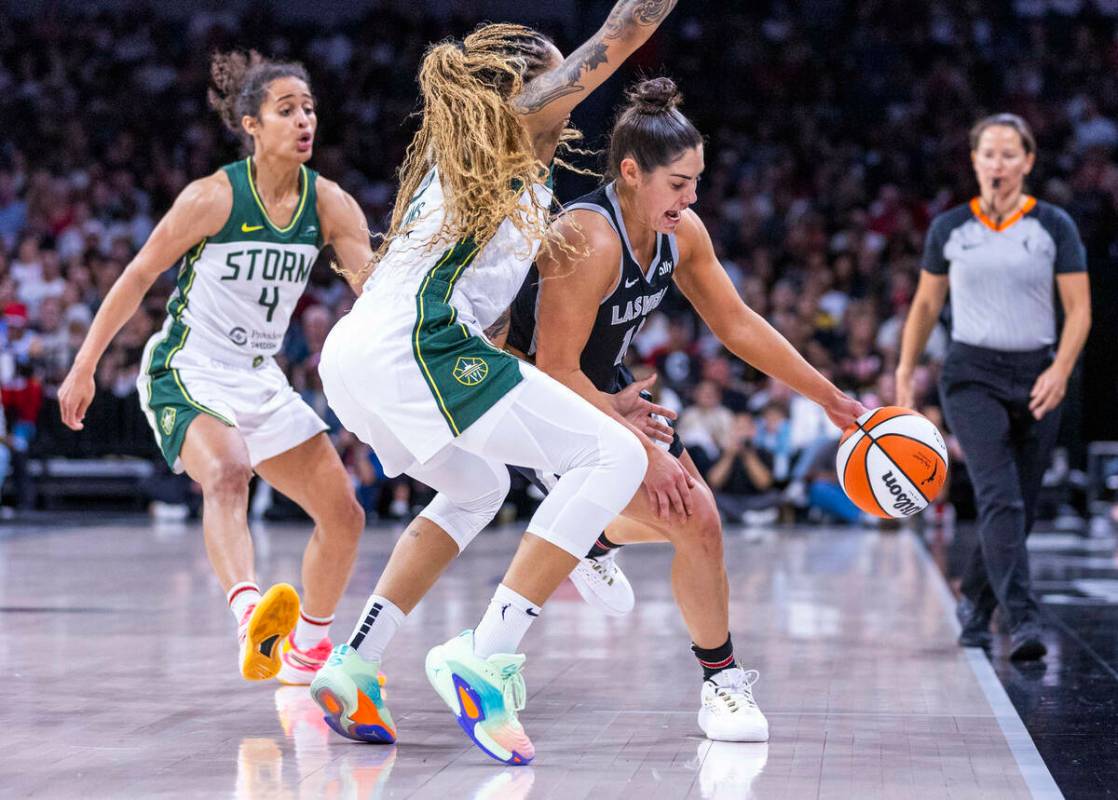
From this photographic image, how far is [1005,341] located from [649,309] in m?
2.16

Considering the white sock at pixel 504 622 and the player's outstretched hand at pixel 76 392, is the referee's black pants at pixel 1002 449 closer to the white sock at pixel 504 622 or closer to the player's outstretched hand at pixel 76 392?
the white sock at pixel 504 622

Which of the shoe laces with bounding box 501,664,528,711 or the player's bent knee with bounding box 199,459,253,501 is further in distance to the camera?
the player's bent knee with bounding box 199,459,253,501

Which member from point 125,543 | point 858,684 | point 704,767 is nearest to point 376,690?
point 704,767

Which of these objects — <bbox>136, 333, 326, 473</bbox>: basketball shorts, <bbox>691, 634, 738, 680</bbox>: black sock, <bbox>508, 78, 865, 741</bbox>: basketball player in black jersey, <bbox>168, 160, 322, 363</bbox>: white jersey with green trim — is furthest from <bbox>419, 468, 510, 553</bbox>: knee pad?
<bbox>168, 160, 322, 363</bbox>: white jersey with green trim

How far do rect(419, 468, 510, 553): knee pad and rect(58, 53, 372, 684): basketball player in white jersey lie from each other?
2.77 ft

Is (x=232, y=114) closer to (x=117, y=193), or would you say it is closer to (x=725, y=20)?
(x=117, y=193)

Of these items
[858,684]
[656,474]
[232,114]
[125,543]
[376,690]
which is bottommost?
[125,543]

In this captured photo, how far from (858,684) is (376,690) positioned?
1677mm

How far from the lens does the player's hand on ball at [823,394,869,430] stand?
3953 mm

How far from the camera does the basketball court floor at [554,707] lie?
324cm

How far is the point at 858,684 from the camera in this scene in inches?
180

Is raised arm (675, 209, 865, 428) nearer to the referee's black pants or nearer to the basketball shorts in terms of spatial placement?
the basketball shorts

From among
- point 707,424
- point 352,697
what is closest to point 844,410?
point 352,697

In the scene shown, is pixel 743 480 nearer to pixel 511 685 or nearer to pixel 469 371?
pixel 511 685
